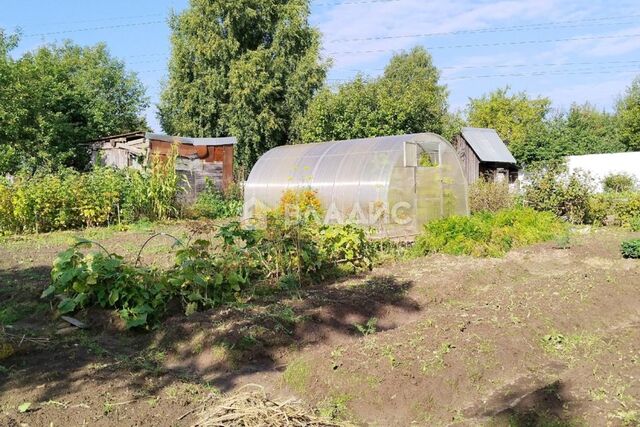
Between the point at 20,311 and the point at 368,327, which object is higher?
the point at 20,311

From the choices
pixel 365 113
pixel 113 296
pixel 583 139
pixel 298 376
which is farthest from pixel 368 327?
pixel 583 139

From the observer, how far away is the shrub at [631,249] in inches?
387

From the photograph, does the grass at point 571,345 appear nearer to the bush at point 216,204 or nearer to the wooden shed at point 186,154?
the bush at point 216,204

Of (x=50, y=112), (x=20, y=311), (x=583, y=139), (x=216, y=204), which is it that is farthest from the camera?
(x=583, y=139)

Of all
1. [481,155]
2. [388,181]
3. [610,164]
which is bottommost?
[388,181]

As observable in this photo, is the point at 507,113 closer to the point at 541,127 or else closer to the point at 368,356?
the point at 541,127

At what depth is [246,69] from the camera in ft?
84.6

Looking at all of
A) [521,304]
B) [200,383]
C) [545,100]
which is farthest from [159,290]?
[545,100]

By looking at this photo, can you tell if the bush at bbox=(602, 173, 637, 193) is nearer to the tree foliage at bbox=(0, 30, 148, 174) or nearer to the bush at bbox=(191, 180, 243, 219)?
the bush at bbox=(191, 180, 243, 219)

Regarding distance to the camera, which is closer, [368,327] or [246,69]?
[368,327]

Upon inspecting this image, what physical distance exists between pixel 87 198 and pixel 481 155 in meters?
18.1

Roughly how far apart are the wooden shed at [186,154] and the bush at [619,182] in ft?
52.7

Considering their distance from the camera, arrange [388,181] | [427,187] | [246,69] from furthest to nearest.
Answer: [246,69] < [427,187] < [388,181]

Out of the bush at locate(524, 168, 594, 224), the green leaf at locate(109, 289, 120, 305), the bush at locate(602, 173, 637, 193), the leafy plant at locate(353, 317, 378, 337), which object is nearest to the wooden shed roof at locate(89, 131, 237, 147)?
the bush at locate(524, 168, 594, 224)
